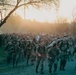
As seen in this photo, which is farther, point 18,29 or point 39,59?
point 18,29

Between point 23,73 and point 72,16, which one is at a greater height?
point 72,16

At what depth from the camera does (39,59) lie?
21266 millimetres

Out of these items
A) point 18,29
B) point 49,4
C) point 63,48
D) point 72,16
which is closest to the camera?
point 63,48

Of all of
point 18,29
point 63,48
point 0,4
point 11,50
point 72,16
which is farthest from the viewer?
point 18,29

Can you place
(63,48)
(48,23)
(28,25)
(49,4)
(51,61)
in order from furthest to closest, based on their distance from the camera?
(28,25) → (48,23) → (49,4) → (63,48) → (51,61)

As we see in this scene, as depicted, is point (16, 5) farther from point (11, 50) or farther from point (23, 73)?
point (23, 73)

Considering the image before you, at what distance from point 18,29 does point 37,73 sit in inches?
4133

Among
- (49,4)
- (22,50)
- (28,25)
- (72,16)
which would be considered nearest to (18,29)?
(28,25)

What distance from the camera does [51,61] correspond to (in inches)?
818

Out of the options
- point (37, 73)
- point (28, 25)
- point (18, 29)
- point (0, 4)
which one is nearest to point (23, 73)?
point (37, 73)

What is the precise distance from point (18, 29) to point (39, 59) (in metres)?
105

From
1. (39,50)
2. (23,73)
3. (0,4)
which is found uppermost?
(0,4)

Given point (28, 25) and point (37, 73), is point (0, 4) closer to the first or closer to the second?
point (37, 73)

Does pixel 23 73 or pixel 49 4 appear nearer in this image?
pixel 23 73
